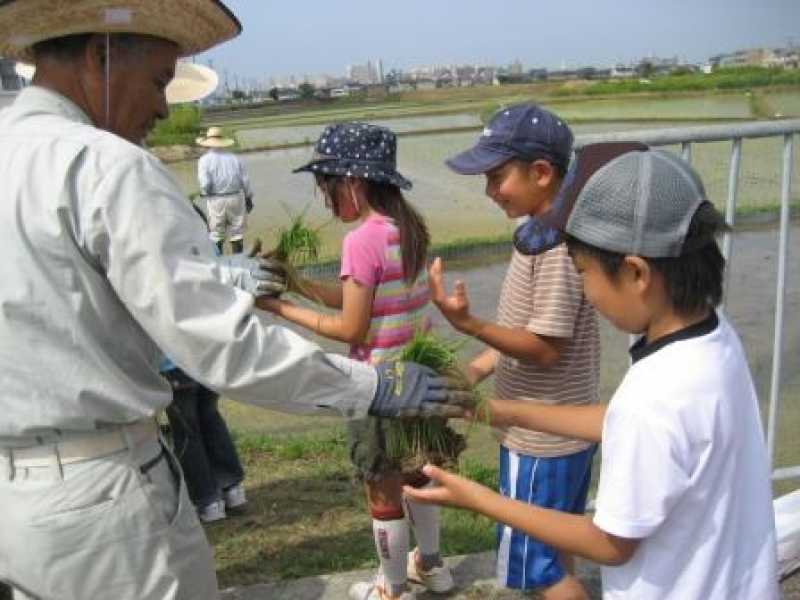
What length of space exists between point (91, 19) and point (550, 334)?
1.33 m

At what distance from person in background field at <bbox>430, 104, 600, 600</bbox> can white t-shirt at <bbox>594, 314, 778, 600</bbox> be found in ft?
2.16

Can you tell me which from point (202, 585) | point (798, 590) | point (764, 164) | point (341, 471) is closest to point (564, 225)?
point (202, 585)

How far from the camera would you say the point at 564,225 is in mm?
1507

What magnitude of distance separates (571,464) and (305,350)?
3.18 feet

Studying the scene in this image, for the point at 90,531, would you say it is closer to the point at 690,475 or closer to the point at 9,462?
the point at 9,462

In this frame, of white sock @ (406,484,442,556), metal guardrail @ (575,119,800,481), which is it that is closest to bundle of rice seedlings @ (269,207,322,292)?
white sock @ (406,484,442,556)

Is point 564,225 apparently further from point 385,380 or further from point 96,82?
point 96,82

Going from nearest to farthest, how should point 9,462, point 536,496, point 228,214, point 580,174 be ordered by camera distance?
point 580,174 → point 9,462 → point 536,496 → point 228,214

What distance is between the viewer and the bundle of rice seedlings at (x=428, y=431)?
2191 mm

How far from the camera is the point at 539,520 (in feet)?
5.23

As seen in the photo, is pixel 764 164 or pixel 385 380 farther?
pixel 764 164

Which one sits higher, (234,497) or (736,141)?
(736,141)

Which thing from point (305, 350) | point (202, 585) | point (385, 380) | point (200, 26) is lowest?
point (202, 585)

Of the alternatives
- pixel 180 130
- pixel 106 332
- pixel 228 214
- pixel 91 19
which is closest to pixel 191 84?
pixel 91 19
